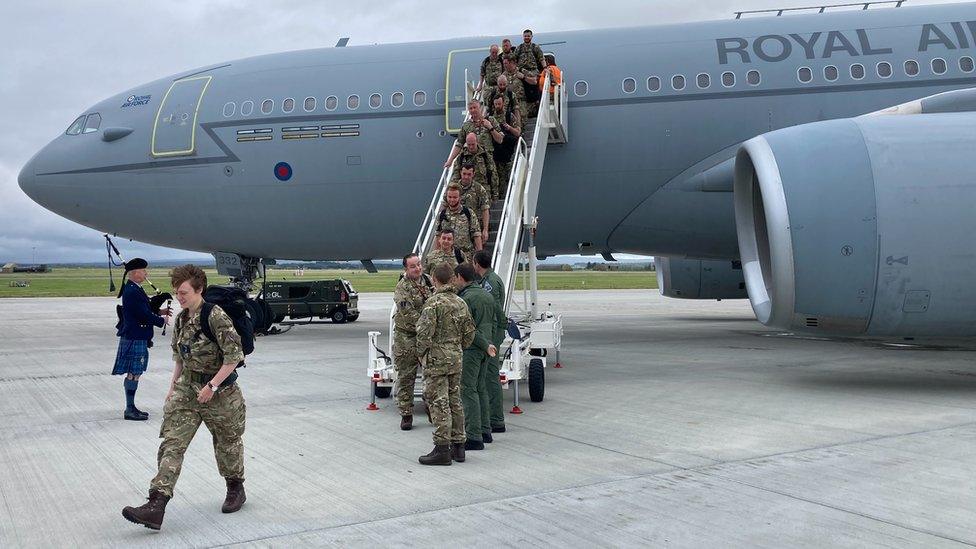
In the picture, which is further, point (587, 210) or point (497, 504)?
point (587, 210)

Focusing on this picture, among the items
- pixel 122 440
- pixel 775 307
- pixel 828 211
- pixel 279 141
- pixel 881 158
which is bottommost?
pixel 122 440

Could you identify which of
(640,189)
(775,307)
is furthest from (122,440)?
(640,189)

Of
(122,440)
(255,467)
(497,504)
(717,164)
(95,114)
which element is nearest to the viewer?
(497,504)

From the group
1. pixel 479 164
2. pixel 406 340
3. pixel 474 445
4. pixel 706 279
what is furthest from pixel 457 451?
pixel 706 279

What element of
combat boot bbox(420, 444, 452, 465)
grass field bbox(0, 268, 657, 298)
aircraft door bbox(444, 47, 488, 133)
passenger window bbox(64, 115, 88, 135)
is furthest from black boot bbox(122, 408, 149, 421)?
grass field bbox(0, 268, 657, 298)

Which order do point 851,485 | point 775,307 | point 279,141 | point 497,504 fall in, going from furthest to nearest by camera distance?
point 279,141 → point 775,307 → point 851,485 → point 497,504

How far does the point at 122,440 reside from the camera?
754 centimetres

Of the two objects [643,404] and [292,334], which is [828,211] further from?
[292,334]

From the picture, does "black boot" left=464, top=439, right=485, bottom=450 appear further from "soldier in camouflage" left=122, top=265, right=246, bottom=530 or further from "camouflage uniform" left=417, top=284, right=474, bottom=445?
"soldier in camouflage" left=122, top=265, right=246, bottom=530

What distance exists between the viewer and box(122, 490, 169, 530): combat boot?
15.6 feet

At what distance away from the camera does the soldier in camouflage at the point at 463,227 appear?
9.62 meters

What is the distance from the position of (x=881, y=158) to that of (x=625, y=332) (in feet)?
35.1

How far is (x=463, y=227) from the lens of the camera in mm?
9664

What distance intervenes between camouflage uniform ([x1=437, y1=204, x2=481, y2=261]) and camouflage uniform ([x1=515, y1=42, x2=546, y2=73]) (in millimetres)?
4308
